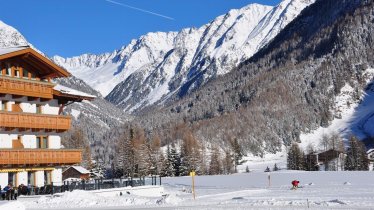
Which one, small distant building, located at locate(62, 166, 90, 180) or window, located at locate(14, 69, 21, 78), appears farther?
small distant building, located at locate(62, 166, 90, 180)

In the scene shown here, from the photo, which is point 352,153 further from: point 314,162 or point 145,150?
point 145,150

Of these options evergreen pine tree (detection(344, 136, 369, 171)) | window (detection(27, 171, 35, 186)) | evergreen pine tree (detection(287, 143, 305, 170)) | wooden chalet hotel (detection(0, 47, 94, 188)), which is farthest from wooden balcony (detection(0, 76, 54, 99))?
evergreen pine tree (detection(287, 143, 305, 170))

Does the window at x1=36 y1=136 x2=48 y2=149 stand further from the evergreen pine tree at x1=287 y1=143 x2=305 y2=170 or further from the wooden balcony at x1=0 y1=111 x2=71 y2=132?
the evergreen pine tree at x1=287 y1=143 x2=305 y2=170

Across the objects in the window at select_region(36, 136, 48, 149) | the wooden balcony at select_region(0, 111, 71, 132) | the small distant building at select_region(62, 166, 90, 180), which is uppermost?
the wooden balcony at select_region(0, 111, 71, 132)

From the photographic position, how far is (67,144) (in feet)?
497

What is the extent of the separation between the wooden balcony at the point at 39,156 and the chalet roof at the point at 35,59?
7.34m

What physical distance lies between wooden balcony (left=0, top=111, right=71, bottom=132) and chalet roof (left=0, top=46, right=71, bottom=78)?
4.16m

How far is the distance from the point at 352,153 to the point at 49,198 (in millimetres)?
113662

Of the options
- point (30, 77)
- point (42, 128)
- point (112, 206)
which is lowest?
point (112, 206)

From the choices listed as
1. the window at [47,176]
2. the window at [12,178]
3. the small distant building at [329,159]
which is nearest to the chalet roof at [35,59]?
the window at [47,176]

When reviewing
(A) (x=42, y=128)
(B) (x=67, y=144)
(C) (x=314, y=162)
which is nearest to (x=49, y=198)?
(A) (x=42, y=128)

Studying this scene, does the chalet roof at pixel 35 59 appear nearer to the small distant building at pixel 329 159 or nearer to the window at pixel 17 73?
the window at pixel 17 73

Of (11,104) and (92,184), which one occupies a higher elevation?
(11,104)

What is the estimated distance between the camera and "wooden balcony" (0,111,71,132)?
164 ft
